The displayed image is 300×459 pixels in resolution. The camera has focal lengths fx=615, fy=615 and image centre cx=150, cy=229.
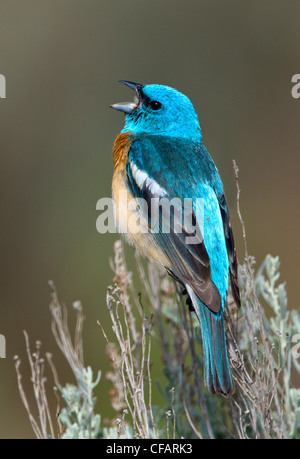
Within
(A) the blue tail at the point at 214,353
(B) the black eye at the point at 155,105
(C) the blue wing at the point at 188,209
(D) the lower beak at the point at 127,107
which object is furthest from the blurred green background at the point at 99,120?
(A) the blue tail at the point at 214,353

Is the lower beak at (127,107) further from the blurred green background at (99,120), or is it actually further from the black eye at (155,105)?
the blurred green background at (99,120)

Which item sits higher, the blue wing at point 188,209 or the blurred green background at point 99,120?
the blurred green background at point 99,120

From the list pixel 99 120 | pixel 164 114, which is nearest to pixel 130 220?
pixel 164 114

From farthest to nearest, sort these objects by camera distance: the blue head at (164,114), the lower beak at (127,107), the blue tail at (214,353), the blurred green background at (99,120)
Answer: the blurred green background at (99,120), the lower beak at (127,107), the blue head at (164,114), the blue tail at (214,353)

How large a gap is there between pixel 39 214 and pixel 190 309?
142 inches

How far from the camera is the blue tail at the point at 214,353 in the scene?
2.95 m

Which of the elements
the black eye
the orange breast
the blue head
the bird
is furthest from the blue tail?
the black eye

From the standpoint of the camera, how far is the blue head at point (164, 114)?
12.3 ft

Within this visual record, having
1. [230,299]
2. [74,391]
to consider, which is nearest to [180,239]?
[230,299]

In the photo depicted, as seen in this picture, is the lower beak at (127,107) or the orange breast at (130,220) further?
the lower beak at (127,107)

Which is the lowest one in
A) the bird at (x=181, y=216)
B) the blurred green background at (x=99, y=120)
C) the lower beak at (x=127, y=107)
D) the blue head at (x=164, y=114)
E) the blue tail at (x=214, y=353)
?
the blue tail at (x=214, y=353)

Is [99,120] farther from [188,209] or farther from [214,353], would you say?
[214,353]

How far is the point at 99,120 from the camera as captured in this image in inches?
285

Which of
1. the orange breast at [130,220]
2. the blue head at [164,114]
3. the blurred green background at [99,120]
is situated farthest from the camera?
the blurred green background at [99,120]
